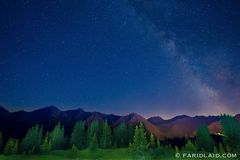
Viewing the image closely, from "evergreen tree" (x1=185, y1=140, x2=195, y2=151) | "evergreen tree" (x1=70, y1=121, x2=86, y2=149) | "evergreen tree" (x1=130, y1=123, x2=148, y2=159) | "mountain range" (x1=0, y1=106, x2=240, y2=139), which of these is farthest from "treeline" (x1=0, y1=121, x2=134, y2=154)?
"evergreen tree" (x1=185, y1=140, x2=195, y2=151)

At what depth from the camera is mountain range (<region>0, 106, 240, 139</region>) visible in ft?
203

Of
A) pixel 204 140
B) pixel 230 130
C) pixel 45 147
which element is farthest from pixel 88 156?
pixel 230 130

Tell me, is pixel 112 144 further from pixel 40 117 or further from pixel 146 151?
pixel 40 117

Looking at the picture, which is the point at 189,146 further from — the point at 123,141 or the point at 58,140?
the point at 58,140

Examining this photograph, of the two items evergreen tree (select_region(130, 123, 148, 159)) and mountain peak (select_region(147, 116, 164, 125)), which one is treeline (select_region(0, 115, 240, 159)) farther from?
mountain peak (select_region(147, 116, 164, 125))

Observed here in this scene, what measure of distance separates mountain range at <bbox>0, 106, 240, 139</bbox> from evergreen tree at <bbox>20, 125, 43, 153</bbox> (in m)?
8.72

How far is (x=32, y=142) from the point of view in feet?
218

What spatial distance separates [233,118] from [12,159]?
43377 millimetres

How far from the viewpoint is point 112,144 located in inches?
2628

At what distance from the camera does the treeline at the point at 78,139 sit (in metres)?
64.0

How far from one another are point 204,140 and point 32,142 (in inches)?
1583

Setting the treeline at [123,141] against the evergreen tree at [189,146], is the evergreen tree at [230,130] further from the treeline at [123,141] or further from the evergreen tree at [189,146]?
the evergreen tree at [189,146]

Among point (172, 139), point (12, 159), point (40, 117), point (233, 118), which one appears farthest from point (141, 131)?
point (40, 117)

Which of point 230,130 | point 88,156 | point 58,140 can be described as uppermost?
point 230,130
